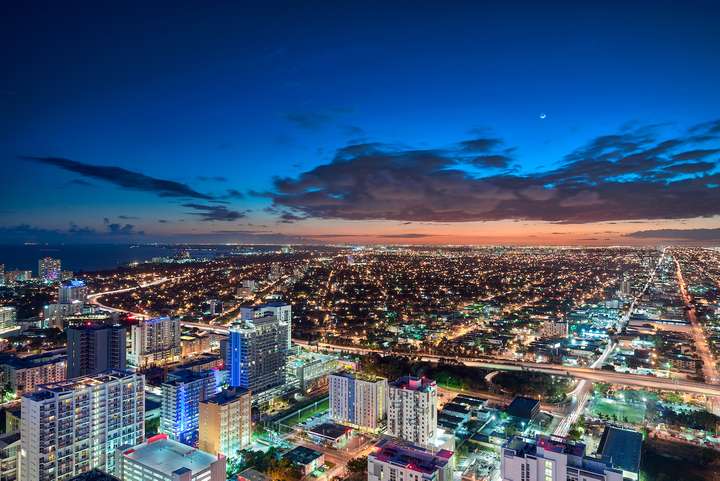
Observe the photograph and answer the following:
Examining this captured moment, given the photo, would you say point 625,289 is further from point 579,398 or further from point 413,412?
point 413,412

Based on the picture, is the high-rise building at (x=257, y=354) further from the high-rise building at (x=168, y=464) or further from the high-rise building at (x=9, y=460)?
the high-rise building at (x=9, y=460)

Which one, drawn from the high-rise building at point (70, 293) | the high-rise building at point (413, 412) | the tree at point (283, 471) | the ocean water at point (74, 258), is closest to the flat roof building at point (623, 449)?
the high-rise building at point (413, 412)

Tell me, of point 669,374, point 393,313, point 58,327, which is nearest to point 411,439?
point 669,374

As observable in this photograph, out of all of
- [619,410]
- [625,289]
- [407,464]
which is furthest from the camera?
[625,289]

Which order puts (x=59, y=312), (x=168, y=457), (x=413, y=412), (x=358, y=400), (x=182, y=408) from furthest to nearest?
(x=59, y=312) < (x=358, y=400) < (x=182, y=408) < (x=413, y=412) < (x=168, y=457)

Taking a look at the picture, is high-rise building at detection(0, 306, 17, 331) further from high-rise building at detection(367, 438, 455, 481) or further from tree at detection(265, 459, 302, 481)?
high-rise building at detection(367, 438, 455, 481)

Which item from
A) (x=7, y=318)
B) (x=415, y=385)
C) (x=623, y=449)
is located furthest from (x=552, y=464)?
(x=7, y=318)
